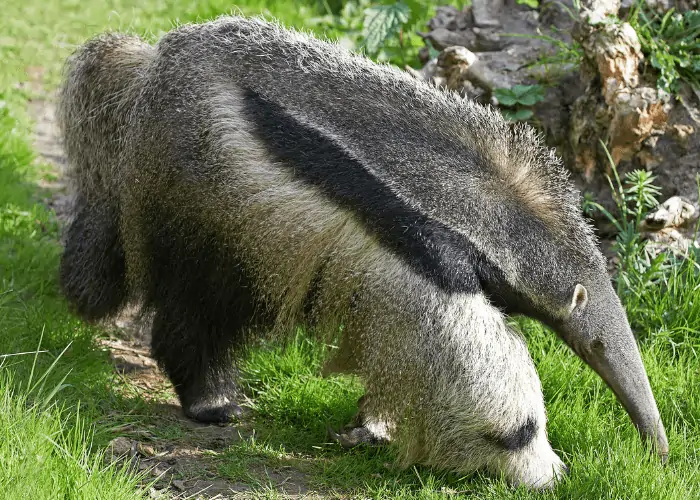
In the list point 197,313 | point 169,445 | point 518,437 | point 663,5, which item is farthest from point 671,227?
point 169,445

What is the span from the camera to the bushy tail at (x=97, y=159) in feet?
17.0

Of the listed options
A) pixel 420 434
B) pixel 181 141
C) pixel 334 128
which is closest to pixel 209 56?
pixel 181 141

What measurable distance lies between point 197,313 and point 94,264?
0.79 metres

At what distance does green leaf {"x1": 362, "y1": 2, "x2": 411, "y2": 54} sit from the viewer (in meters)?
7.04

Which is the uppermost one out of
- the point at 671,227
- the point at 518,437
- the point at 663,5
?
the point at 663,5

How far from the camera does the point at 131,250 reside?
504 centimetres

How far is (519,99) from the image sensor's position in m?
6.39

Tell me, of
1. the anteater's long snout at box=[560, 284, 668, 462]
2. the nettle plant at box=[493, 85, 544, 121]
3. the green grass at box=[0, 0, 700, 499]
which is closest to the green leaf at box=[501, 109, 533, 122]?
the nettle plant at box=[493, 85, 544, 121]

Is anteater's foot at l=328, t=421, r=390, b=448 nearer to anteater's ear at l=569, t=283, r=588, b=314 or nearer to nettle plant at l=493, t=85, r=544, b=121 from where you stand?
anteater's ear at l=569, t=283, r=588, b=314

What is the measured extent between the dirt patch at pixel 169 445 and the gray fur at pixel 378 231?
0.69m

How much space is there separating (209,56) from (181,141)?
1.62 ft

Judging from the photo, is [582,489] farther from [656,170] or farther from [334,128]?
[656,170]

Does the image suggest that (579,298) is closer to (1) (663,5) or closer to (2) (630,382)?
(2) (630,382)

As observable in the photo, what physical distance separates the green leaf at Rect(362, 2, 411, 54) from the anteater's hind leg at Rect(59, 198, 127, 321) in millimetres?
2740
